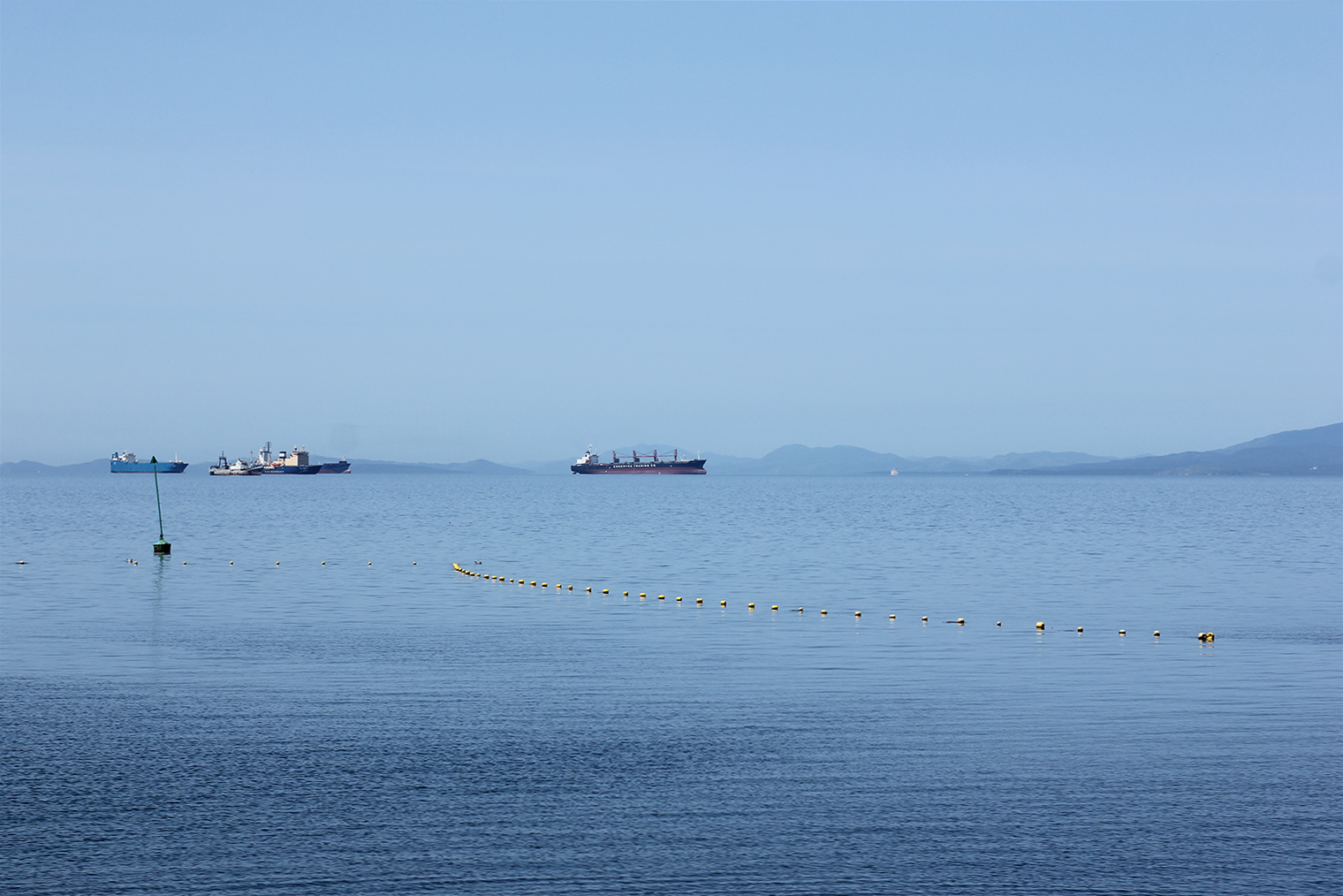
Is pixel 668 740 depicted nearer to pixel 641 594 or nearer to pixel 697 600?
pixel 697 600

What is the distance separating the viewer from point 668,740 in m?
29.0

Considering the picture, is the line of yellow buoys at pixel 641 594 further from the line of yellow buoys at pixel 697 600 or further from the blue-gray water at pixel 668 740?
the blue-gray water at pixel 668 740

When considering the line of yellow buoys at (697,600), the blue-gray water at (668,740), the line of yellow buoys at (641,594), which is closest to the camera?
the blue-gray water at (668,740)

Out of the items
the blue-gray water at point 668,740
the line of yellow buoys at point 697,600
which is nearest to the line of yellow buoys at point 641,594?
the line of yellow buoys at point 697,600

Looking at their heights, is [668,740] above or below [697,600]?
above

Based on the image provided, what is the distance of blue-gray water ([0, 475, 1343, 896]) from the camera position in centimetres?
2062

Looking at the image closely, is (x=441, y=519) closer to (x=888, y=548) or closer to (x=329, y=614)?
(x=888, y=548)

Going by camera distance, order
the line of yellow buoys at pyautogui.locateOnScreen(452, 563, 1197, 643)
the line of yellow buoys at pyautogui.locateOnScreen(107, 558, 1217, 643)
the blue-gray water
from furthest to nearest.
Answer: the line of yellow buoys at pyautogui.locateOnScreen(107, 558, 1217, 643), the line of yellow buoys at pyautogui.locateOnScreen(452, 563, 1197, 643), the blue-gray water

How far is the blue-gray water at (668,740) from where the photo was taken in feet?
67.7

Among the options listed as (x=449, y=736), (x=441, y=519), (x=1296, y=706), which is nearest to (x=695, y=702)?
(x=449, y=736)

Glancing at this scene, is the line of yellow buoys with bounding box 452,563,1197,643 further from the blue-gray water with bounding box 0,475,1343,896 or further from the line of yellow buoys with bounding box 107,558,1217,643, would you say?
the blue-gray water with bounding box 0,475,1343,896

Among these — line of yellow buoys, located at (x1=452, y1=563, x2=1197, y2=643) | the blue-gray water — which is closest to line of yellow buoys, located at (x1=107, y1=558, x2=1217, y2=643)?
line of yellow buoys, located at (x1=452, y1=563, x2=1197, y2=643)

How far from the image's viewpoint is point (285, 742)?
28578mm

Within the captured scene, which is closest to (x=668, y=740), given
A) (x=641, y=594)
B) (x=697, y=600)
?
(x=697, y=600)
